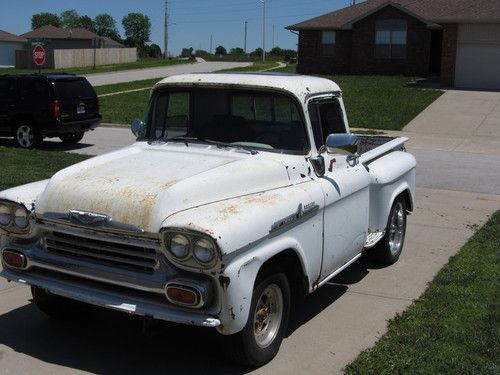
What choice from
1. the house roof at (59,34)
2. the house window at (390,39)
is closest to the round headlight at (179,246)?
the house window at (390,39)

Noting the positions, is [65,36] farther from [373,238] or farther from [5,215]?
[5,215]

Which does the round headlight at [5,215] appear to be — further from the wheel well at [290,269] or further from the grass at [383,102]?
the grass at [383,102]

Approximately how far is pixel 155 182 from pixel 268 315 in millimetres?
1198

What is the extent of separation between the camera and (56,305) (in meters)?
5.28

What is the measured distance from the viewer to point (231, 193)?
471 cm

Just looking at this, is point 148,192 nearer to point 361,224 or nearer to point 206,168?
point 206,168

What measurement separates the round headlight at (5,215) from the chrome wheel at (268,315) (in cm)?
187

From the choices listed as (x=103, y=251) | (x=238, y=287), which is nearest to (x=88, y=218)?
(x=103, y=251)

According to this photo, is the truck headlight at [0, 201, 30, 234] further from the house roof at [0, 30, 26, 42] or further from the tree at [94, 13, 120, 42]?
the tree at [94, 13, 120, 42]

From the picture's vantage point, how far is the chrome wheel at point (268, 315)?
455 cm

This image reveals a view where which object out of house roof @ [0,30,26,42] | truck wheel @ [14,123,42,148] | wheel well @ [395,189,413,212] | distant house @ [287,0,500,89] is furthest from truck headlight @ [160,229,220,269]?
house roof @ [0,30,26,42]

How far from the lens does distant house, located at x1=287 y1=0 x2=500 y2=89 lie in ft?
Result: 104

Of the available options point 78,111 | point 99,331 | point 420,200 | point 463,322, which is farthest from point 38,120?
point 463,322

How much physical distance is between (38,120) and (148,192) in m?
12.2
